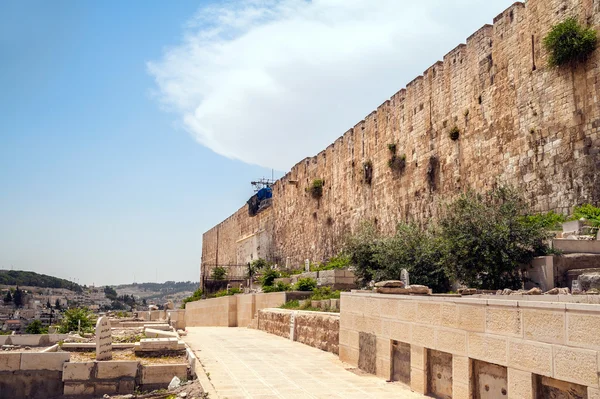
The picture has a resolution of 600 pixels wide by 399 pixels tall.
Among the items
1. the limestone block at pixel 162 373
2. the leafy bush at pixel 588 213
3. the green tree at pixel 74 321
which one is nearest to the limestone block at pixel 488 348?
the limestone block at pixel 162 373

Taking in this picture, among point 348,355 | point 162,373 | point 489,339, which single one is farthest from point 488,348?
point 162,373

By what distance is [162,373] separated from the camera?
7.70m

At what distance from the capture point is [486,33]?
1628cm

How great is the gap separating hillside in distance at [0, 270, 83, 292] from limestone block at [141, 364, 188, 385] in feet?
377

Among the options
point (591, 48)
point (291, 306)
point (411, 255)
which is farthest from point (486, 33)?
point (291, 306)

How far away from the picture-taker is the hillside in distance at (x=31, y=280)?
11362 centimetres

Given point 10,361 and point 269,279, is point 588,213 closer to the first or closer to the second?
point 10,361

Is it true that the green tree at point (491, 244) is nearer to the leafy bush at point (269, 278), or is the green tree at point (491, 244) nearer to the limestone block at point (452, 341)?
the limestone block at point (452, 341)

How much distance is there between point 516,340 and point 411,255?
8.59 meters

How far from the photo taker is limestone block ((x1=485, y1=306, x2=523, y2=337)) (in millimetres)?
4812

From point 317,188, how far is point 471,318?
23912 mm

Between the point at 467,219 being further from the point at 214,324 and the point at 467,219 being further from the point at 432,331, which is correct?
the point at 214,324

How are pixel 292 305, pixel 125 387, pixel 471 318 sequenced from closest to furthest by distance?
pixel 471 318
pixel 125 387
pixel 292 305

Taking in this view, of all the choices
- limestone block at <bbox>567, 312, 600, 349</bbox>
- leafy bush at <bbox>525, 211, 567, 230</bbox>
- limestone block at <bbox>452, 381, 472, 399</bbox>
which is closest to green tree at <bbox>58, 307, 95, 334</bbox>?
leafy bush at <bbox>525, 211, 567, 230</bbox>
